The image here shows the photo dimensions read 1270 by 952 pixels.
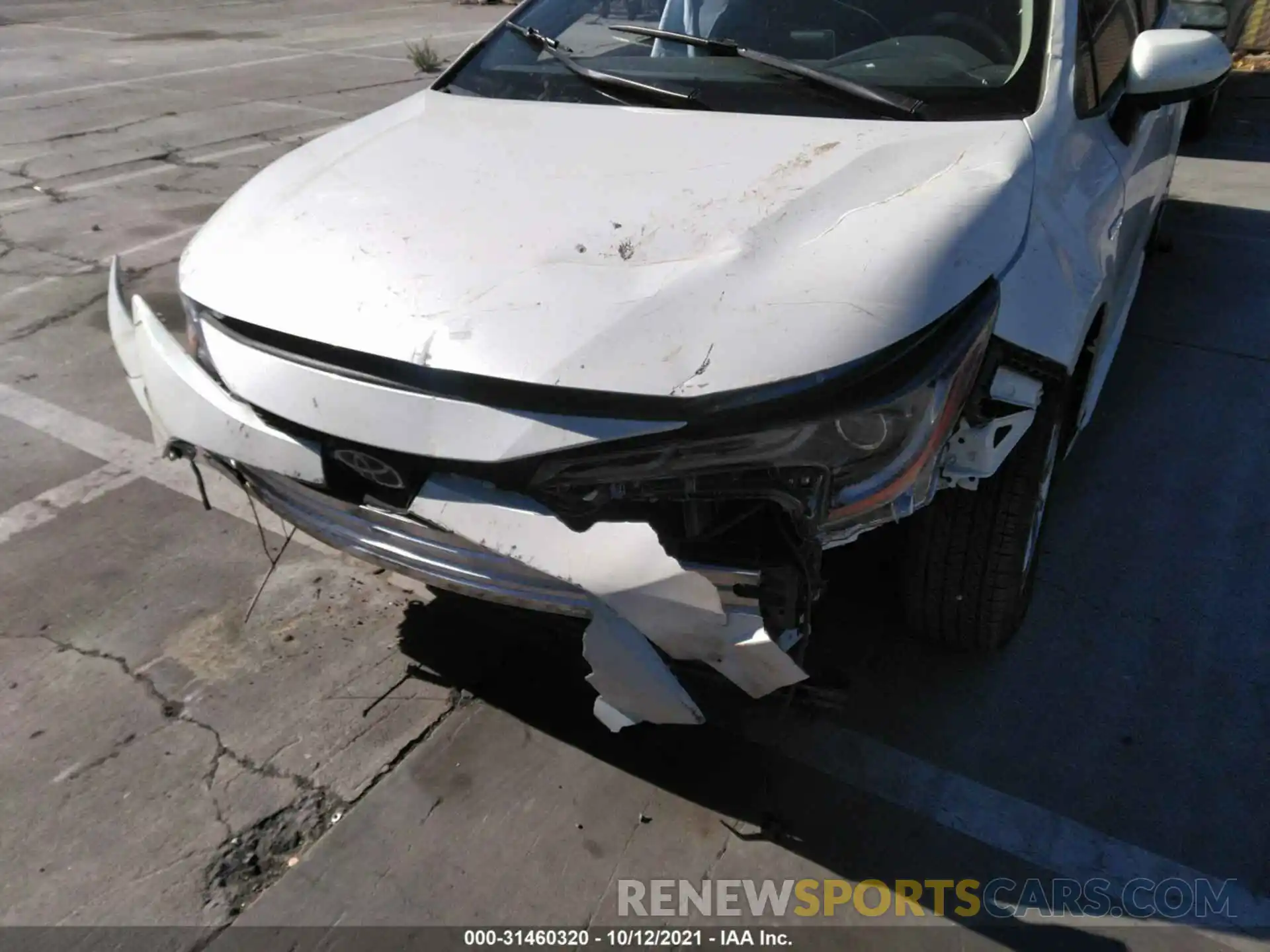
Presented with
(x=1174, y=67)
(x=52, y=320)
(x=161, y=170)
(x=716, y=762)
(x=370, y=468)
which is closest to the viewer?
(x=370, y=468)

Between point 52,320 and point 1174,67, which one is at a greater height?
point 1174,67

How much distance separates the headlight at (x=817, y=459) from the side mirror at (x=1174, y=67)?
1.43 m

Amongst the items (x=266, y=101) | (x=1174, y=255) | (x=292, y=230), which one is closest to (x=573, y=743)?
(x=292, y=230)

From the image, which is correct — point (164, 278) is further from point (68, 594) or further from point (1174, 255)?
point (1174, 255)

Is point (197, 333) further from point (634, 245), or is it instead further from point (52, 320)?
point (52, 320)

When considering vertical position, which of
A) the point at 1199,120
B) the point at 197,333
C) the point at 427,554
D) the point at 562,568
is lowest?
the point at 1199,120

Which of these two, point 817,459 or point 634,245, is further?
point 634,245

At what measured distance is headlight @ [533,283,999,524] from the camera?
6.01 feet

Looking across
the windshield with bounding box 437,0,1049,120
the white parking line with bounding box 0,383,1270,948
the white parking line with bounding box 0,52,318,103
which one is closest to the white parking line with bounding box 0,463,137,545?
the windshield with bounding box 437,0,1049,120

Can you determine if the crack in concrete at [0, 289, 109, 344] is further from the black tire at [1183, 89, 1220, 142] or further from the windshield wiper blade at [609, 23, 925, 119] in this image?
the black tire at [1183, 89, 1220, 142]

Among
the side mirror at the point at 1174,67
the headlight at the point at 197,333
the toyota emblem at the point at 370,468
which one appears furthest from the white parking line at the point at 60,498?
the side mirror at the point at 1174,67

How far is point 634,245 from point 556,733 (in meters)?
1.25

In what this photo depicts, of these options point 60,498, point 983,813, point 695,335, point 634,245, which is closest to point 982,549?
point 983,813

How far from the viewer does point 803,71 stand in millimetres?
2639
